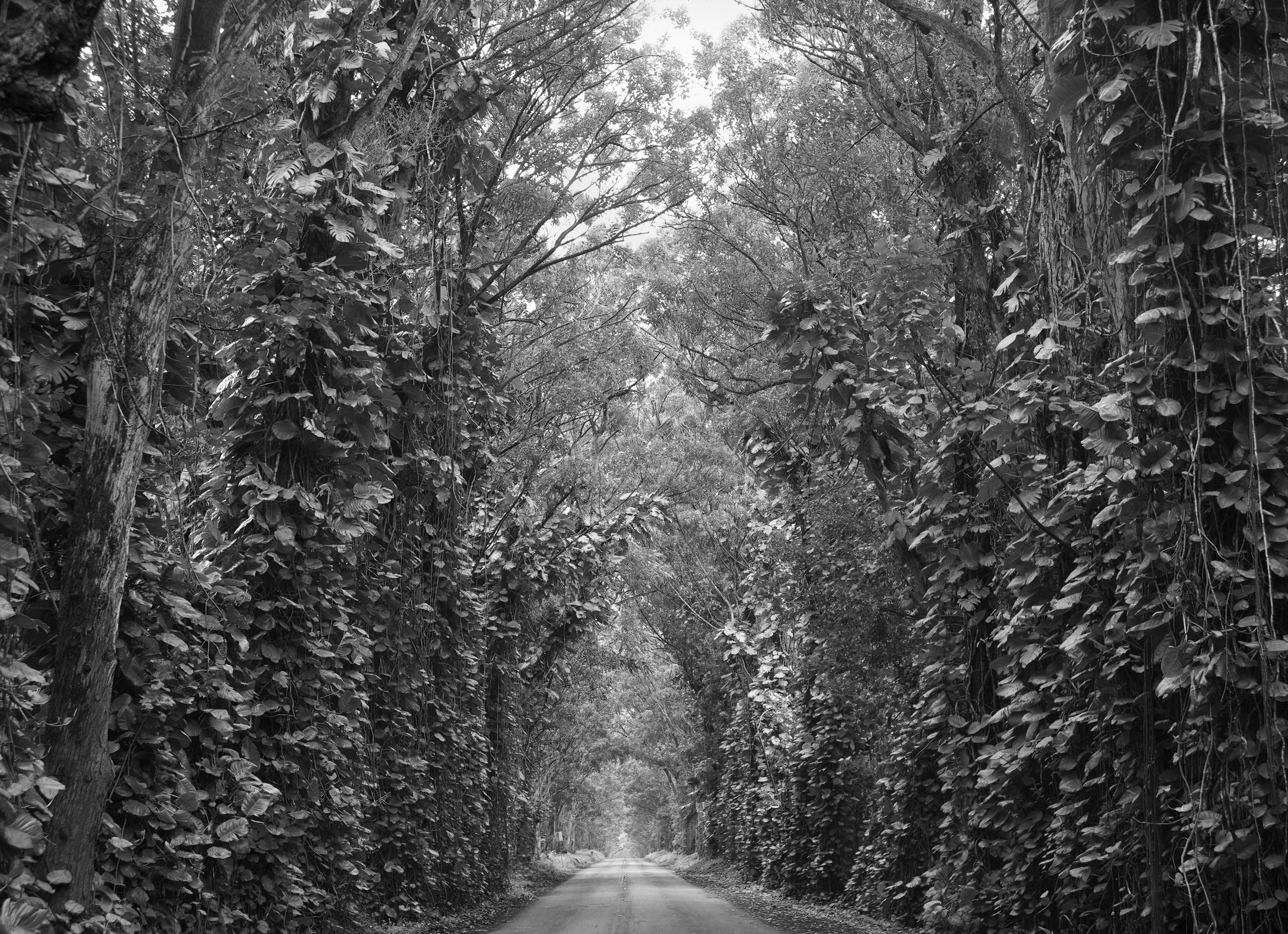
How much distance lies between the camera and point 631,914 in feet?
48.1

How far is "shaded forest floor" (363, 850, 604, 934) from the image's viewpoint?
10.7 meters

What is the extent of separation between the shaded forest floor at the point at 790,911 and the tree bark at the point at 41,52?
434 inches

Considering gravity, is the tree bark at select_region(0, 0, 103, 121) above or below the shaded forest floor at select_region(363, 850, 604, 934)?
above

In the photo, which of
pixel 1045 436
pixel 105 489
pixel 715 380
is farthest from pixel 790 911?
pixel 105 489

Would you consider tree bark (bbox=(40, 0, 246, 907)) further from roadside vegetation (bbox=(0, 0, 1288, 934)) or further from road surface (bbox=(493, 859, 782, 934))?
road surface (bbox=(493, 859, 782, 934))

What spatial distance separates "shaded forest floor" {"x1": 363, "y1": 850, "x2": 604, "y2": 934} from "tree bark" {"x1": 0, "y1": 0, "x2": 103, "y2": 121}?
27.6 ft

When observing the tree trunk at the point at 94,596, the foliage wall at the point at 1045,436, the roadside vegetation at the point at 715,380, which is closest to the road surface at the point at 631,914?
the roadside vegetation at the point at 715,380

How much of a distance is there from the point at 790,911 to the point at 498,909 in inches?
176

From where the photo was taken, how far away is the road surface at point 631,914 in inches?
472

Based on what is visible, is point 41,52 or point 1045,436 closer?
point 41,52

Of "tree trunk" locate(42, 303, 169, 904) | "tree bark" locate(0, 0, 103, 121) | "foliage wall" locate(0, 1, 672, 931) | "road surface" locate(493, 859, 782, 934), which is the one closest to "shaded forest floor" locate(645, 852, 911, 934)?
"road surface" locate(493, 859, 782, 934)

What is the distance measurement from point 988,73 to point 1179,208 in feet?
11.1

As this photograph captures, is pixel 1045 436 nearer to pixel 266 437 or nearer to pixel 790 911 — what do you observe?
pixel 266 437

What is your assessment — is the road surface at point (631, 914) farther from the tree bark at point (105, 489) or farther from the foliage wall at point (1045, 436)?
the tree bark at point (105, 489)
